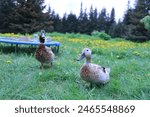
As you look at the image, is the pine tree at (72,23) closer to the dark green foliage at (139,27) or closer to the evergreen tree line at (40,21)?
the evergreen tree line at (40,21)

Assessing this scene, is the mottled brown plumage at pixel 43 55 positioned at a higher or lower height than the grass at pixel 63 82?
higher

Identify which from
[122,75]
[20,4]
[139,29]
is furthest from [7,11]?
[122,75]

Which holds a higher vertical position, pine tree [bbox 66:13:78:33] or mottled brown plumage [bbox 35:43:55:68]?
mottled brown plumage [bbox 35:43:55:68]

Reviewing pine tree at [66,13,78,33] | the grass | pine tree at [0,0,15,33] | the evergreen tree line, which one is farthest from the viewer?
Result: pine tree at [66,13,78,33]

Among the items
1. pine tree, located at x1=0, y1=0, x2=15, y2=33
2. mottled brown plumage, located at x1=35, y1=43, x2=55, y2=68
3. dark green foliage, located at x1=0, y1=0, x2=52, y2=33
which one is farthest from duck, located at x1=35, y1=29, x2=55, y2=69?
pine tree, located at x1=0, y1=0, x2=15, y2=33

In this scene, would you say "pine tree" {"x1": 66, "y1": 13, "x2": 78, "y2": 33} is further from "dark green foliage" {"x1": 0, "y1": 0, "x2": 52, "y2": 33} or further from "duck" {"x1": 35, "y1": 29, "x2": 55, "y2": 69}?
"duck" {"x1": 35, "y1": 29, "x2": 55, "y2": 69}

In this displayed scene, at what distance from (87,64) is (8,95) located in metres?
1.13

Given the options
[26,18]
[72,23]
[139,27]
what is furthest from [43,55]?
[72,23]

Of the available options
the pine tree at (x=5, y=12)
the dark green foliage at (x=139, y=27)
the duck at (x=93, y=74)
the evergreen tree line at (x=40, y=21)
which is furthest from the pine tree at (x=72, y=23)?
the duck at (x=93, y=74)

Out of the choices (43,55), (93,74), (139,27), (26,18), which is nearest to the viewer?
(93,74)

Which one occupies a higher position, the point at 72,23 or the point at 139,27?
the point at 139,27

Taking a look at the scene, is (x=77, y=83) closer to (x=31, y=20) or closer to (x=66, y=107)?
(x=66, y=107)

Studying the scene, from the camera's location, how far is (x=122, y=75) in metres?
5.78

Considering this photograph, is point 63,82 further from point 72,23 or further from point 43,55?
point 72,23
